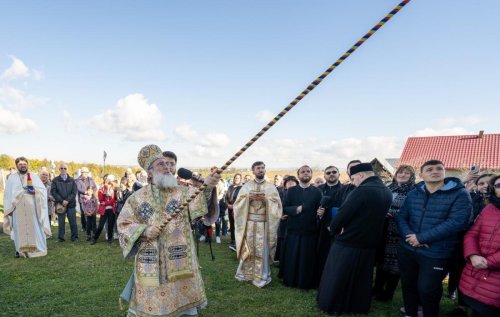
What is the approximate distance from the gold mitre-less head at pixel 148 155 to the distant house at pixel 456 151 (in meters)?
24.0

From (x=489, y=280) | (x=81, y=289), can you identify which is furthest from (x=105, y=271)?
(x=489, y=280)

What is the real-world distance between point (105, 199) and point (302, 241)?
248 inches

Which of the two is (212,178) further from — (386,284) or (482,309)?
(386,284)

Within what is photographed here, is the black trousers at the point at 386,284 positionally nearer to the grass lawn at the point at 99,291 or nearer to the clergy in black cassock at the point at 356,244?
the grass lawn at the point at 99,291

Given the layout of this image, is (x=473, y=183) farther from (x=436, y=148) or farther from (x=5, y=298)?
(x=436, y=148)

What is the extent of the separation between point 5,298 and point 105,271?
175 centimetres

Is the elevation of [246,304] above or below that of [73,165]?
below

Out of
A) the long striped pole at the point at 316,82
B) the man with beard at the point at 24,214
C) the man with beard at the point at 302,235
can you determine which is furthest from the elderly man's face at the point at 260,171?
the man with beard at the point at 24,214

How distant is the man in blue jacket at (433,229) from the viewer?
12.3ft

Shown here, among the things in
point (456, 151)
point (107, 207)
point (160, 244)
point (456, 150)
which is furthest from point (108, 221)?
point (456, 150)

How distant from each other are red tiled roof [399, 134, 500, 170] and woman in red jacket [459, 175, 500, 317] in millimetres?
23635

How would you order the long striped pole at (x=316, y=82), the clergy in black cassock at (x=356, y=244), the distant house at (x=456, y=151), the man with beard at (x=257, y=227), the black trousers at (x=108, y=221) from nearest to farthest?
the long striped pole at (x=316, y=82)
the clergy in black cassock at (x=356, y=244)
the man with beard at (x=257, y=227)
the black trousers at (x=108, y=221)
the distant house at (x=456, y=151)

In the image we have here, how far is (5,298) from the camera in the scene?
5.13 metres

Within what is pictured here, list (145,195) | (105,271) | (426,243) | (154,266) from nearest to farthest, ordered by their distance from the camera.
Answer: (154,266), (145,195), (426,243), (105,271)
